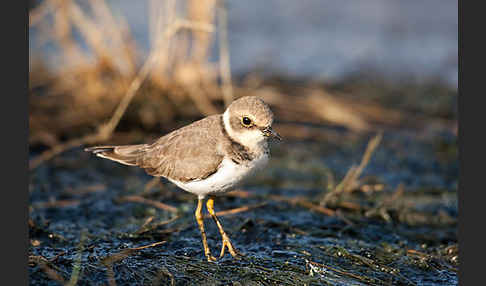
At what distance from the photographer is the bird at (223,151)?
14.2 feet

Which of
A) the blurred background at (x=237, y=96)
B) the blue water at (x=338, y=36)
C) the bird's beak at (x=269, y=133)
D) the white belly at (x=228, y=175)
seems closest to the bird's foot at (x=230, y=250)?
the white belly at (x=228, y=175)

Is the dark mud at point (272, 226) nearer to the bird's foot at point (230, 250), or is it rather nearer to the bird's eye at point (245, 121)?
the bird's foot at point (230, 250)

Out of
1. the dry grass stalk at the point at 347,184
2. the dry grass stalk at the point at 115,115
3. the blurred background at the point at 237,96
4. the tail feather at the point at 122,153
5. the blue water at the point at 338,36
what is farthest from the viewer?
the blue water at the point at 338,36

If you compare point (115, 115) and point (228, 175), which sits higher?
point (115, 115)

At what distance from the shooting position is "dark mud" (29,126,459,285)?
4.01 meters

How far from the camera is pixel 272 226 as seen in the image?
17.1 feet

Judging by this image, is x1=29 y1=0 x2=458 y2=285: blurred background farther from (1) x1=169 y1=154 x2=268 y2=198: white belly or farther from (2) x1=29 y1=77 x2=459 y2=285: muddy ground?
(1) x1=169 y1=154 x2=268 y2=198: white belly

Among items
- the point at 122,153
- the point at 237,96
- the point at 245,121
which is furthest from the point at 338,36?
the point at 245,121

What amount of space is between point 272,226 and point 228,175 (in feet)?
3.87

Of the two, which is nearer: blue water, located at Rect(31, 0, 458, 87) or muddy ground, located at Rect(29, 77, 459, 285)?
muddy ground, located at Rect(29, 77, 459, 285)

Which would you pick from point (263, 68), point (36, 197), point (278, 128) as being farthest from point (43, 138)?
point (263, 68)

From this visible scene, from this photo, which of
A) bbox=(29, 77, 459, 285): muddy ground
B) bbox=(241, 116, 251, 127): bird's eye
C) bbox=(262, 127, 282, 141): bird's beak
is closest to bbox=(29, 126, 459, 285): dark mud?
bbox=(29, 77, 459, 285): muddy ground

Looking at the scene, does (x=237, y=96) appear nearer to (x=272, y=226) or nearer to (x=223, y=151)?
(x=272, y=226)

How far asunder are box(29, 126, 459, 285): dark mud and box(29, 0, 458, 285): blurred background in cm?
3
